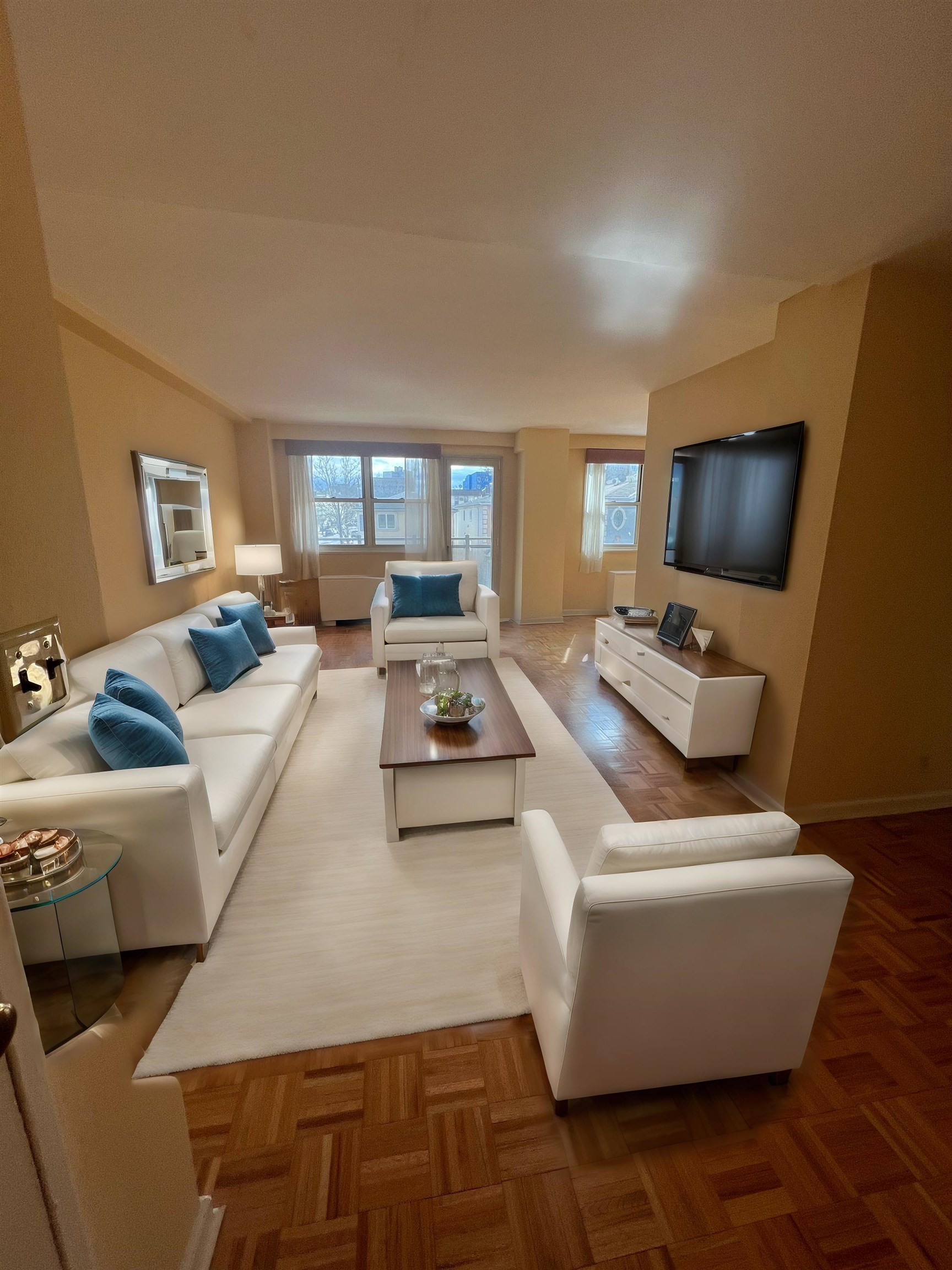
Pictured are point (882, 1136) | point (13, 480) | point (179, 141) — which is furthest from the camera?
point (179, 141)

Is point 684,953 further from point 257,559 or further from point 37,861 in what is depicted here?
point 257,559

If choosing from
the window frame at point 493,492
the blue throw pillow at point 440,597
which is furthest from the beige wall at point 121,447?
the window frame at point 493,492

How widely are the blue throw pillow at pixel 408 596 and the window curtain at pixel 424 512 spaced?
1806 millimetres

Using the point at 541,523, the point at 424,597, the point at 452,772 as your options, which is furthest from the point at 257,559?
the point at 541,523

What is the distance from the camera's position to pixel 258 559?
167 inches

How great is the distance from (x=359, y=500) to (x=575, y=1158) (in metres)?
5.81

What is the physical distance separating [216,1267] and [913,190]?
3073mm

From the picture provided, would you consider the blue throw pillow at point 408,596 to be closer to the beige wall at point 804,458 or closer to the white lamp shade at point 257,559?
the white lamp shade at point 257,559

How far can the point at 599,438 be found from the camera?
6.16 metres

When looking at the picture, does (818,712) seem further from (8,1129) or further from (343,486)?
(343,486)

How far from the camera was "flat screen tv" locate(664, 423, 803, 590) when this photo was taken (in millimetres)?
2248

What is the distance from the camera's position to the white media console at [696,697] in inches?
96.5

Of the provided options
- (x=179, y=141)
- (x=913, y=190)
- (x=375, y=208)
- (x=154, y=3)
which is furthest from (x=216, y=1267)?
(x=913, y=190)

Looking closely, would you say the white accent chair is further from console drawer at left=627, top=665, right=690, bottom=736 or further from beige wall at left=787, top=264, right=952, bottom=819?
beige wall at left=787, top=264, right=952, bottom=819
